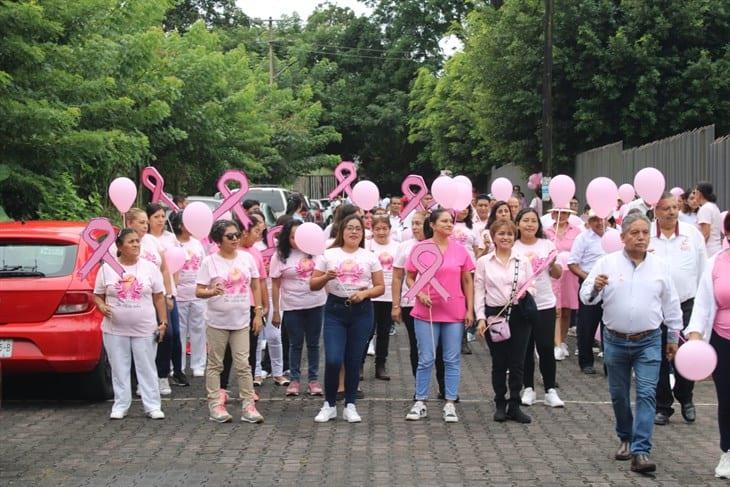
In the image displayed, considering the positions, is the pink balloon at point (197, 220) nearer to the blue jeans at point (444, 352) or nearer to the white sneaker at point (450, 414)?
the blue jeans at point (444, 352)

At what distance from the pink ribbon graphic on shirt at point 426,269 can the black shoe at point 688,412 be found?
6.81 ft

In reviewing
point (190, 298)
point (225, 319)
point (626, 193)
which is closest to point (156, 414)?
point (225, 319)

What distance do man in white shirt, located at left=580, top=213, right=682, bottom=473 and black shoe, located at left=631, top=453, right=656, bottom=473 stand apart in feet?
0.07

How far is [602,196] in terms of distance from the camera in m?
10.9

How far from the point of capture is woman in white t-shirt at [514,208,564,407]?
10.1 metres

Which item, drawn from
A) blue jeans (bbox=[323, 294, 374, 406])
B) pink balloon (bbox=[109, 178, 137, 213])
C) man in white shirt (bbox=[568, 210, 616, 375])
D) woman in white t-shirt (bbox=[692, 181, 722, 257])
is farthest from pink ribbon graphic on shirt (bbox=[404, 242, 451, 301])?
woman in white t-shirt (bbox=[692, 181, 722, 257])

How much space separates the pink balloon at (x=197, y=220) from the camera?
36.3 ft

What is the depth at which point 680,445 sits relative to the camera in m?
8.82

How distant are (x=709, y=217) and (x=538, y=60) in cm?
1927

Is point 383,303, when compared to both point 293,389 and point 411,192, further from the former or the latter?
point 411,192

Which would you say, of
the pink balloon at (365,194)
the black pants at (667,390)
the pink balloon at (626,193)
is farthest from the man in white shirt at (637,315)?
the pink balloon at (626,193)

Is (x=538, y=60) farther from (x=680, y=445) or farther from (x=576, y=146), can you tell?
(x=680, y=445)

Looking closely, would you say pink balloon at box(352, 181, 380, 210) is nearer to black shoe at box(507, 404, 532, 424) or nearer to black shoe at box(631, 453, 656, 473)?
black shoe at box(507, 404, 532, 424)

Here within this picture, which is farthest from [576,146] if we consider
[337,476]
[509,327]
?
[337,476]
